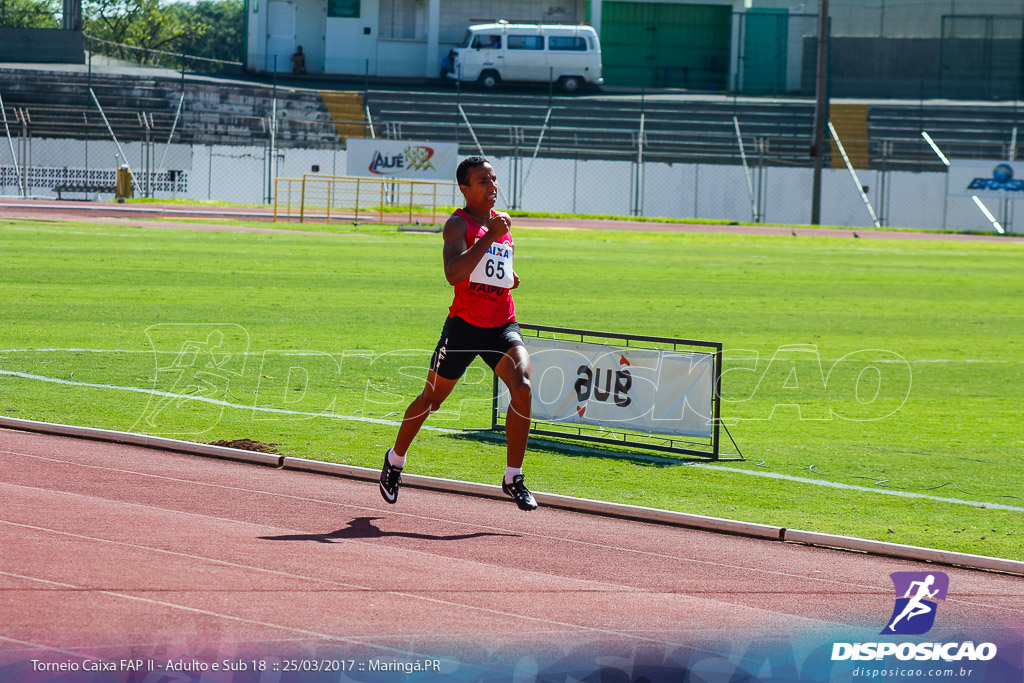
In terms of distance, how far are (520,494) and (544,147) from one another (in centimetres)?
3957

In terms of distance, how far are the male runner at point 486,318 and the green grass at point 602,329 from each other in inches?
40.0

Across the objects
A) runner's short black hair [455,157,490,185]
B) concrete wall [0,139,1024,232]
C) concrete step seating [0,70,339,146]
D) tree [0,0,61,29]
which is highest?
tree [0,0,61,29]

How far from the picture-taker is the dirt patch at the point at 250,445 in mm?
8578

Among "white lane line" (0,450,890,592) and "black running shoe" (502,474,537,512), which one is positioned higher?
"black running shoe" (502,474,537,512)

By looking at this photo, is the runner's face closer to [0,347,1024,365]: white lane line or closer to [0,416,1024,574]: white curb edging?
[0,416,1024,574]: white curb edging

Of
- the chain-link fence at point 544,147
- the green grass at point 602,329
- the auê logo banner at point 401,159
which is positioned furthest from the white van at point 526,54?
the green grass at point 602,329

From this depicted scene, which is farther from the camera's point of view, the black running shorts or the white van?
the white van

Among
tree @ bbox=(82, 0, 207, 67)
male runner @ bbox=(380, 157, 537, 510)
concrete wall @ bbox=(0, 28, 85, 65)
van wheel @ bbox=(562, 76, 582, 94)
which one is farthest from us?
tree @ bbox=(82, 0, 207, 67)

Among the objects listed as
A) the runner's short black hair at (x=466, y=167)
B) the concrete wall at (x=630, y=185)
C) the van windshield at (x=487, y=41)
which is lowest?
the runner's short black hair at (x=466, y=167)

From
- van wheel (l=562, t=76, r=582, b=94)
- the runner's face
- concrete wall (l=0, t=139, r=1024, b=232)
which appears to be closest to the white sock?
the runner's face

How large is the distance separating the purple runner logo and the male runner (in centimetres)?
209

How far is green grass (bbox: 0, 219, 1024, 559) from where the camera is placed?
8305 millimetres

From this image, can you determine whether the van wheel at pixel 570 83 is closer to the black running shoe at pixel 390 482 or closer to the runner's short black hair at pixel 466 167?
the runner's short black hair at pixel 466 167

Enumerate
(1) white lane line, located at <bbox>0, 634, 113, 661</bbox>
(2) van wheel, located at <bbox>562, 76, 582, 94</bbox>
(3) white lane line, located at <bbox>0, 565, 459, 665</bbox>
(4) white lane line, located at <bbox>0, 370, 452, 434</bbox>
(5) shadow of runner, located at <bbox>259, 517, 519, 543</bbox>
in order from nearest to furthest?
1. (1) white lane line, located at <bbox>0, 634, 113, 661</bbox>
2. (3) white lane line, located at <bbox>0, 565, 459, 665</bbox>
3. (5) shadow of runner, located at <bbox>259, 517, 519, 543</bbox>
4. (4) white lane line, located at <bbox>0, 370, 452, 434</bbox>
5. (2) van wheel, located at <bbox>562, 76, 582, 94</bbox>
